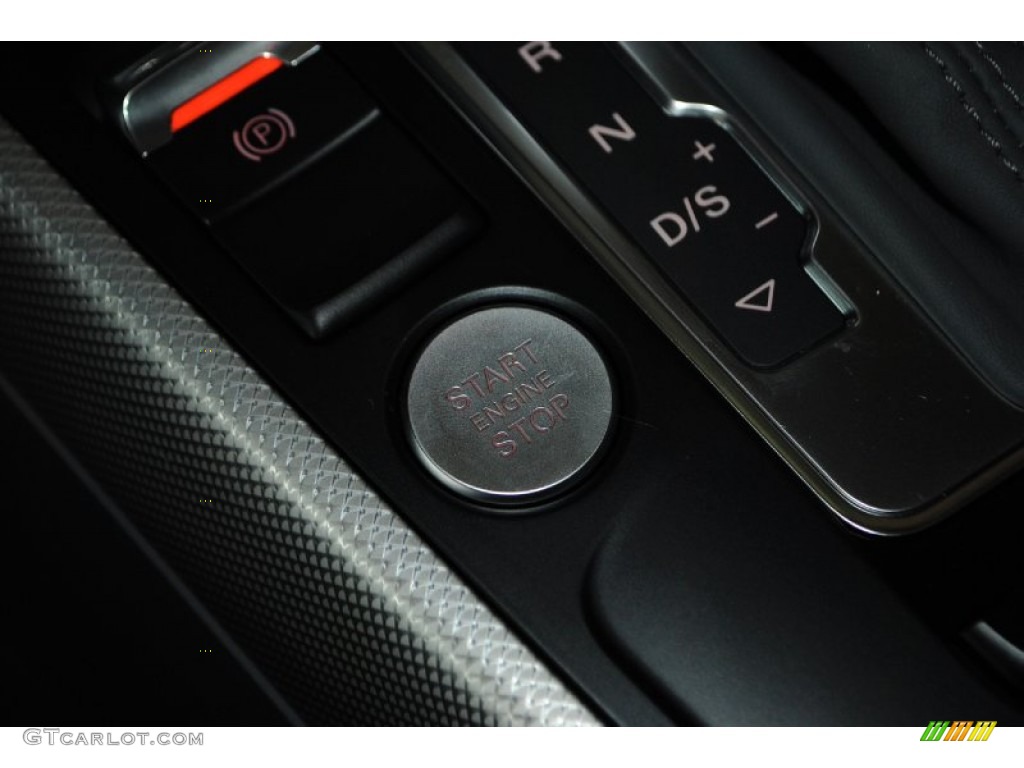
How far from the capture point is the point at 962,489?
55 cm

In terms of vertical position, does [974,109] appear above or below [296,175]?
below

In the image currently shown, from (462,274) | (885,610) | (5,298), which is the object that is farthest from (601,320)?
(5,298)

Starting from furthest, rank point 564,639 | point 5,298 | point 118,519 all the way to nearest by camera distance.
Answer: point 118,519, point 5,298, point 564,639

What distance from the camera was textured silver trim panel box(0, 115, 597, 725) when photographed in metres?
0.52

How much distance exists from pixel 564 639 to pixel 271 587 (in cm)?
14

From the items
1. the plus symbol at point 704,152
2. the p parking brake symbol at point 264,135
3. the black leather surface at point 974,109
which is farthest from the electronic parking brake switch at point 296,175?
the black leather surface at point 974,109

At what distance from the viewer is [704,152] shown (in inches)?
22.3

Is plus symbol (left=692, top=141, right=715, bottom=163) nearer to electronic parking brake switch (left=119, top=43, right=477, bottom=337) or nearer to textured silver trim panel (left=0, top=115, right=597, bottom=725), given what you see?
electronic parking brake switch (left=119, top=43, right=477, bottom=337)

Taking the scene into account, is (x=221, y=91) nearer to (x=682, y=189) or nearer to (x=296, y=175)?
(x=296, y=175)

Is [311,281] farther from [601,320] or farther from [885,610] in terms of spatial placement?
[885,610]

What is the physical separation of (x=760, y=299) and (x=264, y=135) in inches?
9.1

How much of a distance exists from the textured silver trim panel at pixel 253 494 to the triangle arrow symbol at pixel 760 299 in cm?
17

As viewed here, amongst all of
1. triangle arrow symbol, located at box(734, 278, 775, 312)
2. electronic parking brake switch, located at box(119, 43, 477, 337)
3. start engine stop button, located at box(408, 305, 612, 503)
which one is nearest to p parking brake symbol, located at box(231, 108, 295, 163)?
electronic parking brake switch, located at box(119, 43, 477, 337)

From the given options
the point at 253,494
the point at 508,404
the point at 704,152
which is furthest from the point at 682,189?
the point at 253,494
